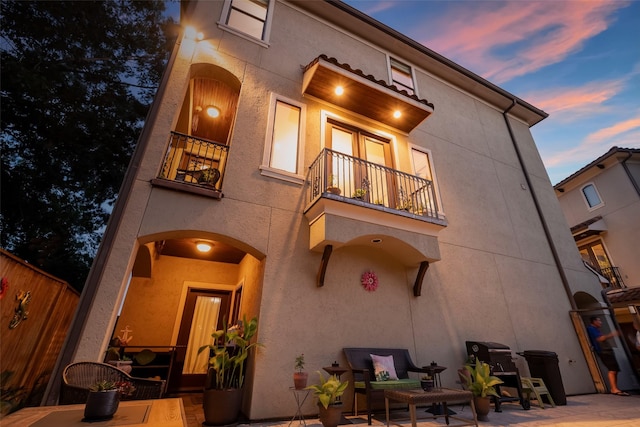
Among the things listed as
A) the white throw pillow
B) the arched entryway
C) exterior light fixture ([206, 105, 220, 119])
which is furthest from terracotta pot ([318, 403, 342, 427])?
exterior light fixture ([206, 105, 220, 119])

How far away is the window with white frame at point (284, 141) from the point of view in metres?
5.32

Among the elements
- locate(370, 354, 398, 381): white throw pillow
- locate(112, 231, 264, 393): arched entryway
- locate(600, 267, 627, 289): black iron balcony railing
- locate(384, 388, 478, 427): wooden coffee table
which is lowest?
locate(384, 388, 478, 427): wooden coffee table

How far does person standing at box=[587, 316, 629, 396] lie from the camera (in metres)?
6.15

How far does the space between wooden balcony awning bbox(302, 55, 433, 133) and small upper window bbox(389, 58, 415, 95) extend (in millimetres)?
1966

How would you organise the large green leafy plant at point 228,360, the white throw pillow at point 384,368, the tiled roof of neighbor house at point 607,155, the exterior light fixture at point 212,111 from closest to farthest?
1. the large green leafy plant at point 228,360
2. the white throw pillow at point 384,368
3. the exterior light fixture at point 212,111
4. the tiled roof of neighbor house at point 607,155

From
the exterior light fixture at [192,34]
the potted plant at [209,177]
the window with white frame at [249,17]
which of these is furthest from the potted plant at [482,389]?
the exterior light fixture at [192,34]

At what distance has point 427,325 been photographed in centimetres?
540

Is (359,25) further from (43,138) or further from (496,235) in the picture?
(43,138)

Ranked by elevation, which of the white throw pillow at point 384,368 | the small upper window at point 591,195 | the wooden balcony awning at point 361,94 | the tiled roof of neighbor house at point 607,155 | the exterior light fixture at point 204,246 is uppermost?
the tiled roof of neighbor house at point 607,155

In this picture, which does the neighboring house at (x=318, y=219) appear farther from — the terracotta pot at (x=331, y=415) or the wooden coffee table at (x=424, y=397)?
the wooden coffee table at (x=424, y=397)

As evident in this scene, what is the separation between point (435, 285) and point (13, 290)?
259 inches

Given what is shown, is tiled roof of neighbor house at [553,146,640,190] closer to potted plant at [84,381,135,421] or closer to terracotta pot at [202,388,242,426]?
terracotta pot at [202,388,242,426]

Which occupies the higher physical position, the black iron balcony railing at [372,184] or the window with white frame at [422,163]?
the window with white frame at [422,163]

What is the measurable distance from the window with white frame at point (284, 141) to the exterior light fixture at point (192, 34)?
1943mm
